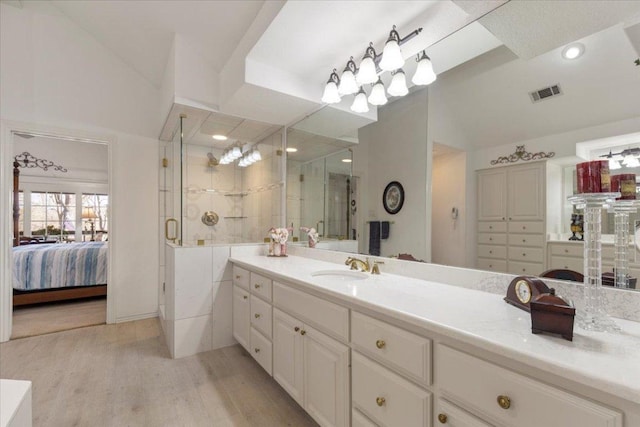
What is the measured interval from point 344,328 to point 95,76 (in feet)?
12.4

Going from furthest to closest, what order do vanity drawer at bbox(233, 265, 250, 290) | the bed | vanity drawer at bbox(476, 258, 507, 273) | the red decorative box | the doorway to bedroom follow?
1. the bed
2. the doorway to bedroom
3. vanity drawer at bbox(233, 265, 250, 290)
4. vanity drawer at bbox(476, 258, 507, 273)
5. the red decorative box

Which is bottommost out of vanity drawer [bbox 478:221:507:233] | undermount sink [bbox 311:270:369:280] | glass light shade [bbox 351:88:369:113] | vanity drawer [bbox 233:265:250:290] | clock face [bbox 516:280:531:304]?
vanity drawer [bbox 233:265:250:290]

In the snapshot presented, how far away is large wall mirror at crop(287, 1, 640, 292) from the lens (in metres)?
1.03

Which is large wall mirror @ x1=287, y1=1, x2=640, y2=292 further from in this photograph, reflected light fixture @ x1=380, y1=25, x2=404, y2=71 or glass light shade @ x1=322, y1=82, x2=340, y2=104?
glass light shade @ x1=322, y1=82, x2=340, y2=104

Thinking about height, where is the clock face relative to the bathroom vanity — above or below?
above

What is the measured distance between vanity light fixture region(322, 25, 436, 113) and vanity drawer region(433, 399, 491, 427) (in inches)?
60.4

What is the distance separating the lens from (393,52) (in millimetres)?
1618

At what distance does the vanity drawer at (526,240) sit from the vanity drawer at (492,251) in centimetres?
5

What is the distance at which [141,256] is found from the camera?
3.43 metres

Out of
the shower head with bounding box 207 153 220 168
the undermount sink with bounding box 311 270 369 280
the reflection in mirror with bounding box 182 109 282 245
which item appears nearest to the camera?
the undermount sink with bounding box 311 270 369 280

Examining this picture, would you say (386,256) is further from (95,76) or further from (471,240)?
(95,76)

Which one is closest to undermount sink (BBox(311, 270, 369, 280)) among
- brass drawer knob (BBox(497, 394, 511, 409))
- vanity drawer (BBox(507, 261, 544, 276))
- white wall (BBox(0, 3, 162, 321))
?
vanity drawer (BBox(507, 261, 544, 276))

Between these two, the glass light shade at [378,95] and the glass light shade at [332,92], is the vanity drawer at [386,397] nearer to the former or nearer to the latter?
the glass light shade at [378,95]

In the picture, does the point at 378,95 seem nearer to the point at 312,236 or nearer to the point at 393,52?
the point at 393,52
